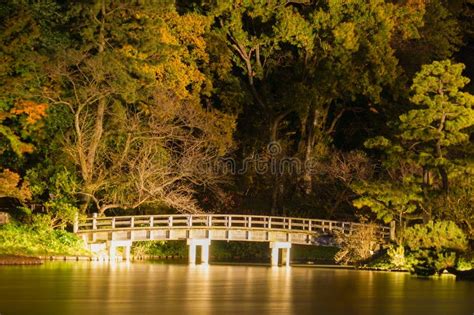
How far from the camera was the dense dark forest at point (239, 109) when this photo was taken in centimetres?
5181

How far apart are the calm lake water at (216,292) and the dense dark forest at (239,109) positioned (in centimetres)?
671

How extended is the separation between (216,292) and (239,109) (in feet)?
91.9

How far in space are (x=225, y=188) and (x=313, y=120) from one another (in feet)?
20.6

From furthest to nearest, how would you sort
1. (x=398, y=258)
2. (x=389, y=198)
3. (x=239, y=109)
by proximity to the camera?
(x=239, y=109) → (x=389, y=198) → (x=398, y=258)

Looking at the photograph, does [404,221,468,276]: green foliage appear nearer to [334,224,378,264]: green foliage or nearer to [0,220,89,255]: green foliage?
[334,224,378,264]: green foliage

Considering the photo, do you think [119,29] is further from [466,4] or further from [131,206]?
[466,4]

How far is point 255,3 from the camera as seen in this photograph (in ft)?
205

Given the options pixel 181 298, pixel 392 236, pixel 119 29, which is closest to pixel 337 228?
pixel 392 236

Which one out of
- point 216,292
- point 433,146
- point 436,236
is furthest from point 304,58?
point 216,292

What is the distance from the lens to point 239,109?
63.5m

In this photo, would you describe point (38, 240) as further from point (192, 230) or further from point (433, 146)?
point (433, 146)

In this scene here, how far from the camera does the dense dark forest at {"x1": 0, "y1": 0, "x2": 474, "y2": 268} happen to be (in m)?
51.8

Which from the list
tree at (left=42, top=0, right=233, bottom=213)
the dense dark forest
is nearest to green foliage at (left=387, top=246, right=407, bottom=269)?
the dense dark forest

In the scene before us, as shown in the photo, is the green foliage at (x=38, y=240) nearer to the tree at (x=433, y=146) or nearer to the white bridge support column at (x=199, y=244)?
the white bridge support column at (x=199, y=244)
